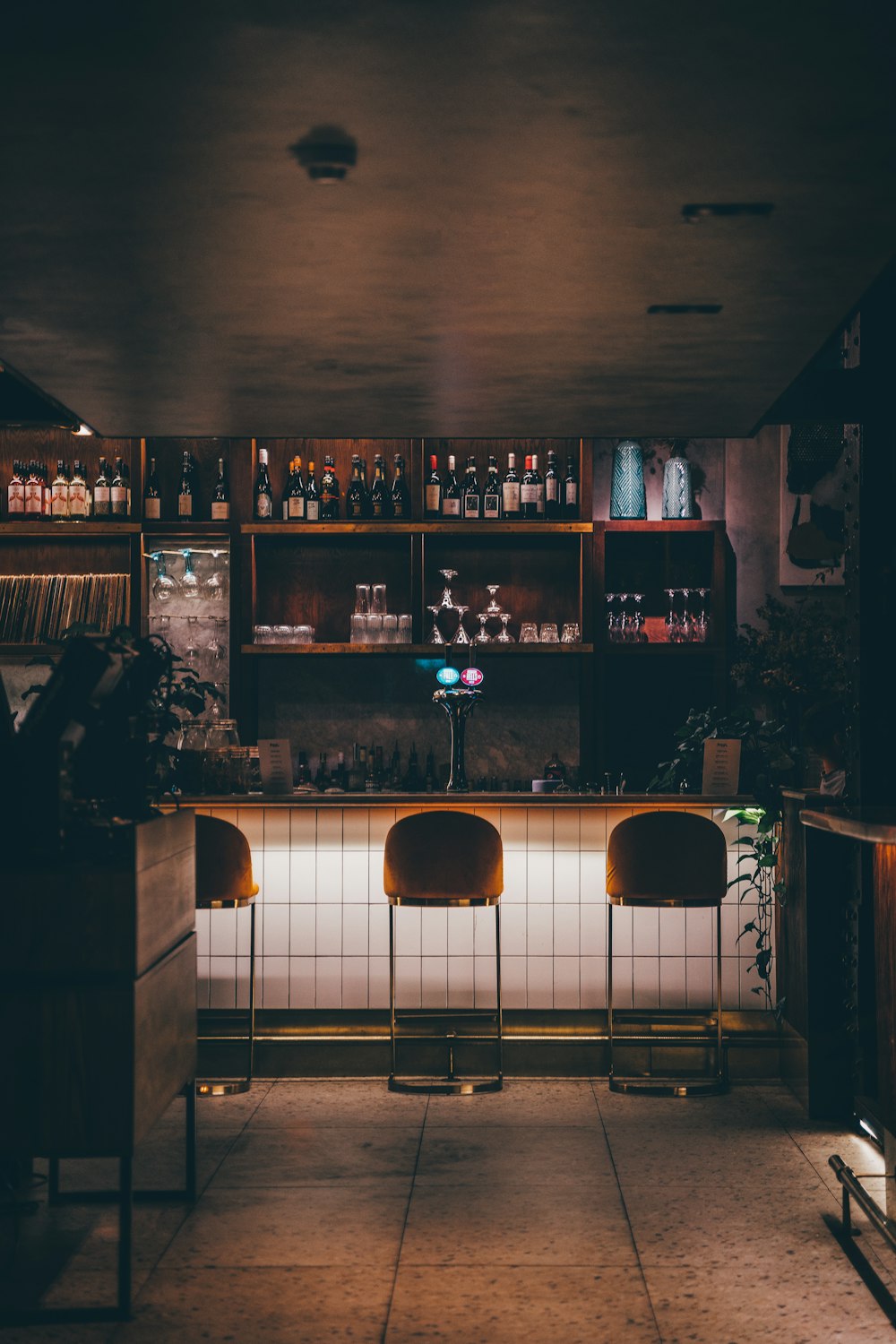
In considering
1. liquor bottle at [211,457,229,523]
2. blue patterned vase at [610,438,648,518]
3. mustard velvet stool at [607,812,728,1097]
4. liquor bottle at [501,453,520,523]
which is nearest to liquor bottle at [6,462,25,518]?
liquor bottle at [211,457,229,523]

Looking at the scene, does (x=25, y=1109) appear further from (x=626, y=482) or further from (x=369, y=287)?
(x=626, y=482)

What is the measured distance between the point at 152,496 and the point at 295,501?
767mm

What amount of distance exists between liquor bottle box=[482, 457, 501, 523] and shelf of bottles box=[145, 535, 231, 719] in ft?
4.41

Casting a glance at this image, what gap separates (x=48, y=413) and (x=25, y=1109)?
2407 mm

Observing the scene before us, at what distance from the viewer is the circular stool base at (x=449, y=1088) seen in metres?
4.92

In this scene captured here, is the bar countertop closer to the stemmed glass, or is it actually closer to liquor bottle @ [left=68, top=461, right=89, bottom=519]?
the stemmed glass

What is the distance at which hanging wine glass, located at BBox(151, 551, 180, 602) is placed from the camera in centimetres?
689

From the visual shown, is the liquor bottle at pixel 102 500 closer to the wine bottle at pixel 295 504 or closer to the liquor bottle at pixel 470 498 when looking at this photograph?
the wine bottle at pixel 295 504

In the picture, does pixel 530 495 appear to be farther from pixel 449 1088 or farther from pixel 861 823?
pixel 861 823

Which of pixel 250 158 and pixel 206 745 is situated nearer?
pixel 250 158

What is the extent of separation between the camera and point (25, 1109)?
2.89m

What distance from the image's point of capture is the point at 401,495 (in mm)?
6840

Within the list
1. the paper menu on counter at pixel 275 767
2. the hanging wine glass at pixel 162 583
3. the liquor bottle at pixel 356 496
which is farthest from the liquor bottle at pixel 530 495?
the paper menu on counter at pixel 275 767

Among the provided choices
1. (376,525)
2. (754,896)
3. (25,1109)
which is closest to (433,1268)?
(25,1109)
